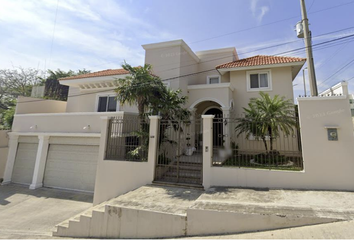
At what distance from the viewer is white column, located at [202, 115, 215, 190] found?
20.8ft

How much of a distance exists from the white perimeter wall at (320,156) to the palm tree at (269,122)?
0.75 metres

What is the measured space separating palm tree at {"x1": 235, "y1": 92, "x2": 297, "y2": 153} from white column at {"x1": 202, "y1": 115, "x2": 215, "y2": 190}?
3.81 ft

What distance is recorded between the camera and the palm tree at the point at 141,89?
7.71 m

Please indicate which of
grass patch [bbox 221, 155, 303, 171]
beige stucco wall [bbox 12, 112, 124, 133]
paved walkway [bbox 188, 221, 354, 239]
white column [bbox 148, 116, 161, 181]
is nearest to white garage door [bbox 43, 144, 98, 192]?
beige stucco wall [bbox 12, 112, 124, 133]

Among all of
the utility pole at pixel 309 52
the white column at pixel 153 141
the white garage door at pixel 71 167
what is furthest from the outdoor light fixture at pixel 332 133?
the white garage door at pixel 71 167

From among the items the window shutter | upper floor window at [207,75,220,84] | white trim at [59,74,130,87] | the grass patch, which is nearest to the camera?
the grass patch

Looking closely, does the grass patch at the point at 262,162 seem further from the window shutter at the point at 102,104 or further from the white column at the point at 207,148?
the window shutter at the point at 102,104

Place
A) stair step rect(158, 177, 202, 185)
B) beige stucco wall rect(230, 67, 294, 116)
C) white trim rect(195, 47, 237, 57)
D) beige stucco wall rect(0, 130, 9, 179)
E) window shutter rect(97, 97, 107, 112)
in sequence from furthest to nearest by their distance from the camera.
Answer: white trim rect(195, 47, 237, 57) → window shutter rect(97, 97, 107, 112) → beige stucco wall rect(0, 130, 9, 179) → beige stucco wall rect(230, 67, 294, 116) → stair step rect(158, 177, 202, 185)

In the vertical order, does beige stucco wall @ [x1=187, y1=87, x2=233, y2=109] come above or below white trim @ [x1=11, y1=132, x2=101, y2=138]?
above

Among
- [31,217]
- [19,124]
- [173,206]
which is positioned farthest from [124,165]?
[19,124]

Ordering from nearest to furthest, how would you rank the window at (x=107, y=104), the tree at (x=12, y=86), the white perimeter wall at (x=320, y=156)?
the white perimeter wall at (x=320, y=156), the window at (x=107, y=104), the tree at (x=12, y=86)

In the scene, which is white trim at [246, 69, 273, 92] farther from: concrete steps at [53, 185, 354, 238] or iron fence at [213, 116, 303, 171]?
concrete steps at [53, 185, 354, 238]

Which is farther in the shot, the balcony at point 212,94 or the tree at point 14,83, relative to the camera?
the tree at point 14,83

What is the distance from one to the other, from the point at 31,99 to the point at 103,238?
1274 centimetres
